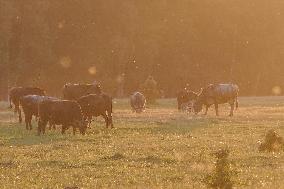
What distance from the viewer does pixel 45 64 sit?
8450cm

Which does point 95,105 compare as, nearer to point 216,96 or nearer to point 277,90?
point 216,96

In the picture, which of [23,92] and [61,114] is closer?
[61,114]

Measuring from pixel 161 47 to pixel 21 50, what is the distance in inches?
855

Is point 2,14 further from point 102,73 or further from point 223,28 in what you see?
point 223,28

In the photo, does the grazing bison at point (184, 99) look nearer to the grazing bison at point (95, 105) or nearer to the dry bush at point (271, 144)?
the grazing bison at point (95, 105)

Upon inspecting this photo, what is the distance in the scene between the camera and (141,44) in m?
93.4

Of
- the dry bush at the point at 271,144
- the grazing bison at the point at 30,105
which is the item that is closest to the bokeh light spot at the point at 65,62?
the grazing bison at the point at 30,105

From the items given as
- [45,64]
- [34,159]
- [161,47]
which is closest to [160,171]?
[34,159]

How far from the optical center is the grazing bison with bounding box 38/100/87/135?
1321 inches

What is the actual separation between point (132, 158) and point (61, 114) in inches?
483

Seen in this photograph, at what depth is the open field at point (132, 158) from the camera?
17.9 m

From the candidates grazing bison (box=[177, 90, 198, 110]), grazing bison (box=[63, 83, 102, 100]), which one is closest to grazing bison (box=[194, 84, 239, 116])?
grazing bison (box=[177, 90, 198, 110])

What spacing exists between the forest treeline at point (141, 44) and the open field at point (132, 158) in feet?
168

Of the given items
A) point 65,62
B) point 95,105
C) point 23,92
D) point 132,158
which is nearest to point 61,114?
point 95,105
